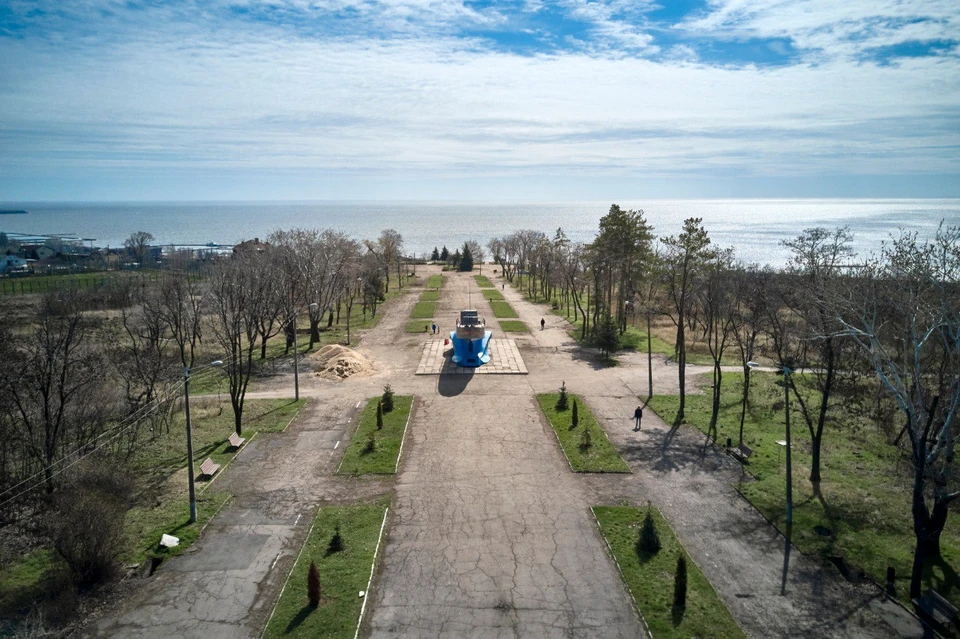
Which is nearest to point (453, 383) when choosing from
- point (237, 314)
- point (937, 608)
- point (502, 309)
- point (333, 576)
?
point (237, 314)

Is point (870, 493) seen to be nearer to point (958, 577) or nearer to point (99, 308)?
point (958, 577)

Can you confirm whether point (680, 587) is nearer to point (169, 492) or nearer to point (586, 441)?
point (586, 441)

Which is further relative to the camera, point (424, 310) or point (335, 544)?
point (424, 310)

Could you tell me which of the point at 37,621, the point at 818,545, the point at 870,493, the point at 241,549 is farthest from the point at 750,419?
the point at 37,621

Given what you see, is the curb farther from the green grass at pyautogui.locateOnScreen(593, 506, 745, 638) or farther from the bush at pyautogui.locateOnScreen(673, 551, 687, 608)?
the bush at pyautogui.locateOnScreen(673, 551, 687, 608)

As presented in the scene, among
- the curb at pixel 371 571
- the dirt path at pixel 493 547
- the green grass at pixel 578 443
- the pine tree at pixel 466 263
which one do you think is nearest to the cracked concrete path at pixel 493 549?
the dirt path at pixel 493 547

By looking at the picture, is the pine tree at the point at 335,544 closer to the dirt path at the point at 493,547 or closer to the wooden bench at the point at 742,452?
the dirt path at the point at 493,547
